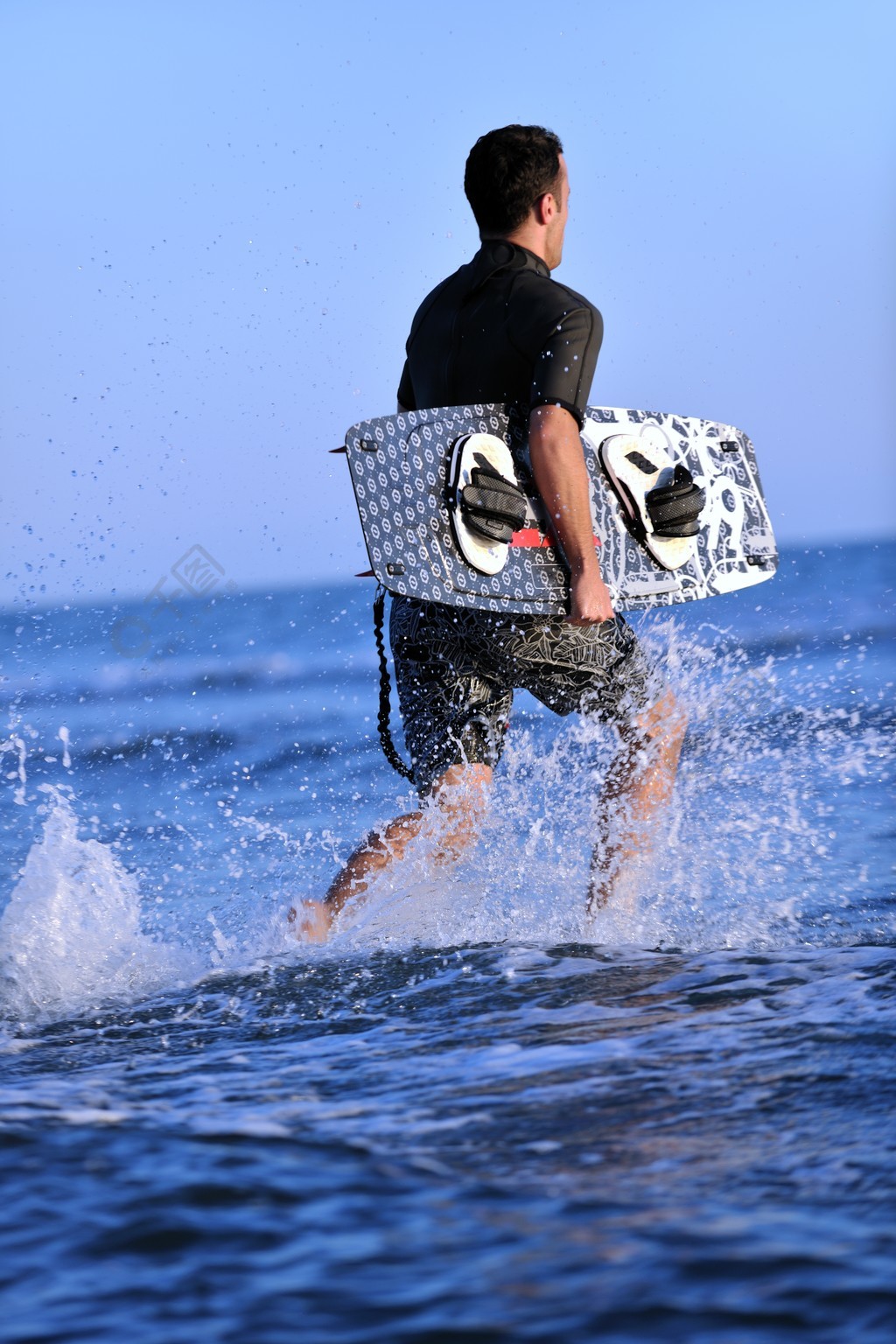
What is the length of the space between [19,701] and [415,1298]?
14765 mm

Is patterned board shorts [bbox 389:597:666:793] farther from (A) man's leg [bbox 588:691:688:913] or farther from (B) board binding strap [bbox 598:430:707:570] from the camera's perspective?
(B) board binding strap [bbox 598:430:707:570]

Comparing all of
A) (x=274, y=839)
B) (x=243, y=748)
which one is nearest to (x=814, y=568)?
(x=243, y=748)

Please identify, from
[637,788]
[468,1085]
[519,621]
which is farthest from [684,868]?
[468,1085]

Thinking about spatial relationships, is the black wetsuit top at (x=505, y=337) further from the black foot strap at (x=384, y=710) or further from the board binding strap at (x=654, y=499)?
the black foot strap at (x=384, y=710)

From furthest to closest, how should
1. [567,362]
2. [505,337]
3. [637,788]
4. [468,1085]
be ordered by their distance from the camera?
[637,788] < [505,337] < [567,362] < [468,1085]

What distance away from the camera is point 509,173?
3.29 m

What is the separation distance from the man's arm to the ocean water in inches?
22.3

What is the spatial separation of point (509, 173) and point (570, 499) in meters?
0.83

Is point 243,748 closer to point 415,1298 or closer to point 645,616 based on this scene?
point 645,616

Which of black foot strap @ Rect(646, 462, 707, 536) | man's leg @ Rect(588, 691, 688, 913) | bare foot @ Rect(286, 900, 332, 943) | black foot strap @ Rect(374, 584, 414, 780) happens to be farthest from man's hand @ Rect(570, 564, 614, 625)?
bare foot @ Rect(286, 900, 332, 943)

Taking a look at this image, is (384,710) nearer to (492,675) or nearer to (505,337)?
(492,675)

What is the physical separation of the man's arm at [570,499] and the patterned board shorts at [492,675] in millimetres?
97

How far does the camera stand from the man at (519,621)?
3.19m

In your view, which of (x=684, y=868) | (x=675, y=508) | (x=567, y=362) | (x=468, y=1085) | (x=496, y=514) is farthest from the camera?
(x=684, y=868)
